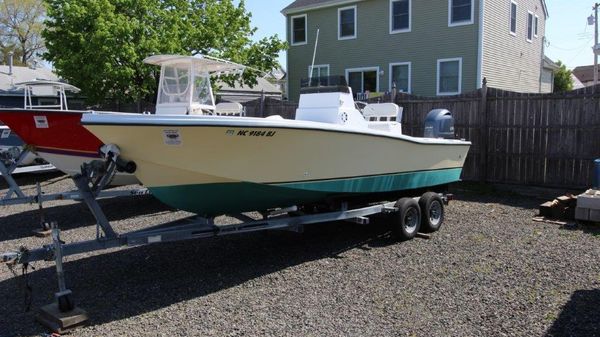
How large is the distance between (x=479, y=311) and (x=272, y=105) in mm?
10469

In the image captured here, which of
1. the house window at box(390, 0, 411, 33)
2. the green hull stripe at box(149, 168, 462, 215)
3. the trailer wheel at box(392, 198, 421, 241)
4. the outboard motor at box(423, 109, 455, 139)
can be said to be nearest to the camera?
the green hull stripe at box(149, 168, 462, 215)

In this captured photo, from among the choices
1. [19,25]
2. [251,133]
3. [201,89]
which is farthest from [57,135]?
[19,25]

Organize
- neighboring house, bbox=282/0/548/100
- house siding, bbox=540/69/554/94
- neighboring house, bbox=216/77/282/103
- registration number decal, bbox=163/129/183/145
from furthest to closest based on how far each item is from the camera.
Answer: neighboring house, bbox=216/77/282/103
house siding, bbox=540/69/554/94
neighboring house, bbox=282/0/548/100
registration number decal, bbox=163/129/183/145

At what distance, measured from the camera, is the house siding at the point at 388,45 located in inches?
757

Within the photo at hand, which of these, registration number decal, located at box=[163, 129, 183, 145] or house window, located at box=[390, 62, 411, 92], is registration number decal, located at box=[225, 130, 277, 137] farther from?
house window, located at box=[390, 62, 411, 92]

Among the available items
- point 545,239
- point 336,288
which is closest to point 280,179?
point 336,288

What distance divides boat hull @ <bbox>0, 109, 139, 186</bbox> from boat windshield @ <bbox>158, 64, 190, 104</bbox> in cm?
122

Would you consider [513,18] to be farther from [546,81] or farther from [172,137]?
[172,137]

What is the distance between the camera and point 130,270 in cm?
573

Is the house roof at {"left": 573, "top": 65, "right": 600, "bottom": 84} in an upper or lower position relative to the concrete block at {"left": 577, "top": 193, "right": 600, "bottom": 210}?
upper

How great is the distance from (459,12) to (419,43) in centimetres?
184

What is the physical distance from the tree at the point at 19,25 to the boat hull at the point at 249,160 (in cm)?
4503

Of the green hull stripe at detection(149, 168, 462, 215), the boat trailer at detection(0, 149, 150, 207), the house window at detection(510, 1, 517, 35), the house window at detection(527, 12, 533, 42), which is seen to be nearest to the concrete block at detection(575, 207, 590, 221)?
the green hull stripe at detection(149, 168, 462, 215)

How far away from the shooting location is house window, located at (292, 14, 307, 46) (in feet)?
77.2
